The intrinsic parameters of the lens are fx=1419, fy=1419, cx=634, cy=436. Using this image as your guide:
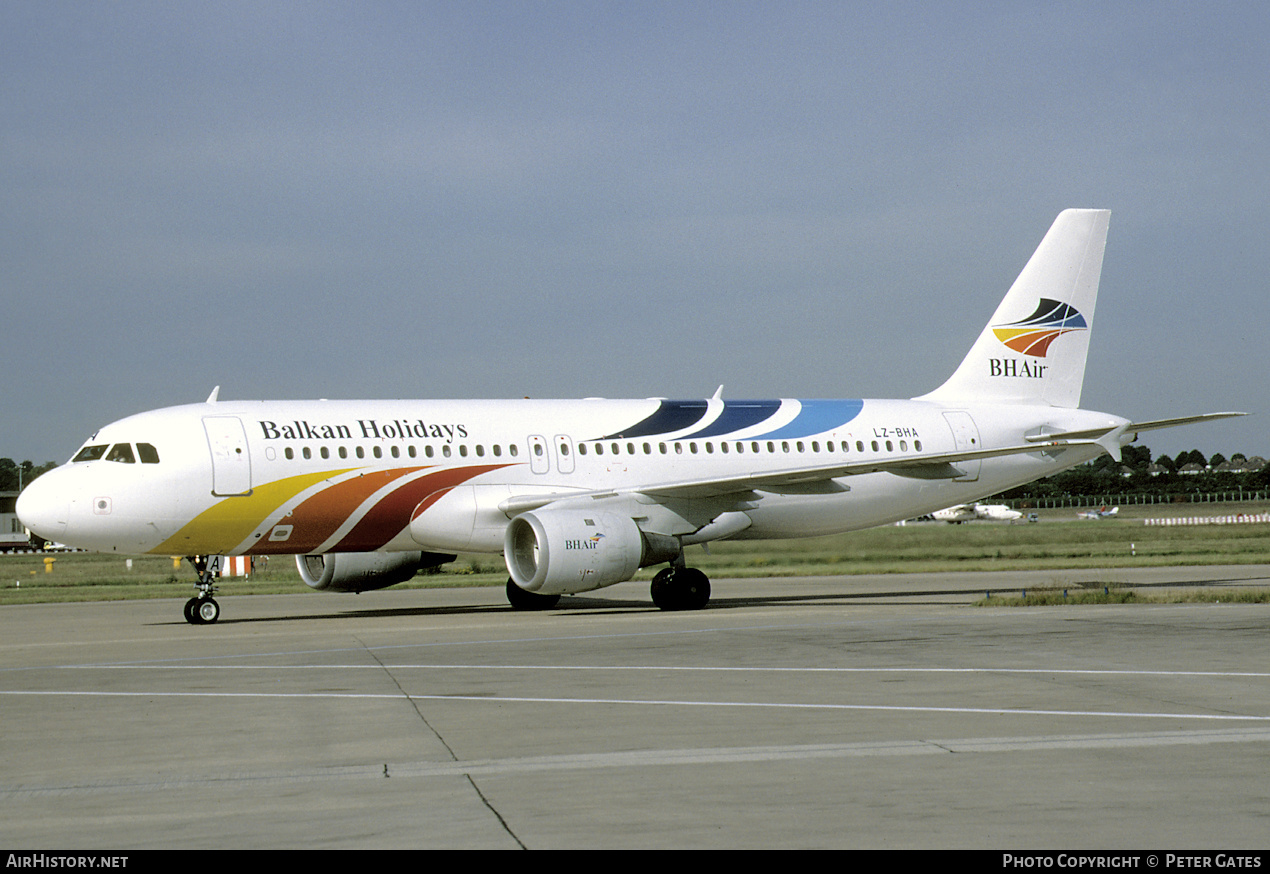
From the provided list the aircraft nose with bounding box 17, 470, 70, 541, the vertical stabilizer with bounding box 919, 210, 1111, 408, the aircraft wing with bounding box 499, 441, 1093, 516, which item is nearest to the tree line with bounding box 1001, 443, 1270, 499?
the vertical stabilizer with bounding box 919, 210, 1111, 408

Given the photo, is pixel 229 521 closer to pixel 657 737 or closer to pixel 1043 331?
pixel 657 737

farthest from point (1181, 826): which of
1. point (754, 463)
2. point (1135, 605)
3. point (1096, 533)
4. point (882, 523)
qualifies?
point (1096, 533)

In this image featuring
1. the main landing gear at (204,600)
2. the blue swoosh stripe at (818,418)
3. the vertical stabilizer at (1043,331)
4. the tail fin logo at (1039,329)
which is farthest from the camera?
the tail fin logo at (1039,329)

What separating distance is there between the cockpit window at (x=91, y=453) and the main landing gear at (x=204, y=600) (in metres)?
2.26

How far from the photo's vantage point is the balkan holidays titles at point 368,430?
24.5 meters

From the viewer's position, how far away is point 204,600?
23.7 meters

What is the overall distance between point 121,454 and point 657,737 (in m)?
16.3

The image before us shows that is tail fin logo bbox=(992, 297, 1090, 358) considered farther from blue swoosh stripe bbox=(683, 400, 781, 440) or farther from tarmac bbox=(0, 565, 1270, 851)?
tarmac bbox=(0, 565, 1270, 851)

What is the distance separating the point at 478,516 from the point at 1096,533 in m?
37.3

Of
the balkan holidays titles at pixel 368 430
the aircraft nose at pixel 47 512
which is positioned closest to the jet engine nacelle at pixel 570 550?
the balkan holidays titles at pixel 368 430

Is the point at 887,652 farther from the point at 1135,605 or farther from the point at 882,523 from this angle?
the point at 882,523

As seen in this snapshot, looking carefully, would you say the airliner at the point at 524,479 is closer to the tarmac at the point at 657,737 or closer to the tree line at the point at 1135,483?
the tarmac at the point at 657,737

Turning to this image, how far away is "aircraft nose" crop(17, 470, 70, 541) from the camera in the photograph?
75.4 ft

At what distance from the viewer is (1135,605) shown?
880 inches
